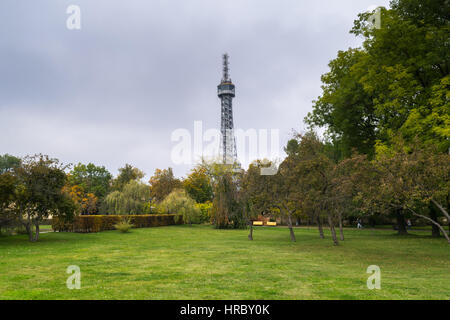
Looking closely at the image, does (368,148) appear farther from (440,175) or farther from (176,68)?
(176,68)

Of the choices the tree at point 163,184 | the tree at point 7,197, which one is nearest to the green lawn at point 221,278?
the tree at point 7,197

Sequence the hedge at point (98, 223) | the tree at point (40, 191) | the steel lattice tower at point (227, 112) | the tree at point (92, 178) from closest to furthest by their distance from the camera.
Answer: the tree at point (40, 191), the hedge at point (98, 223), the tree at point (92, 178), the steel lattice tower at point (227, 112)

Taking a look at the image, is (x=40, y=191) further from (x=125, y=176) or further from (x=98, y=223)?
(x=125, y=176)

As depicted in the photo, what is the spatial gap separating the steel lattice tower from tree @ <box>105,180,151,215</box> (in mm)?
33821

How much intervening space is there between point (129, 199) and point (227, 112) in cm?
5078

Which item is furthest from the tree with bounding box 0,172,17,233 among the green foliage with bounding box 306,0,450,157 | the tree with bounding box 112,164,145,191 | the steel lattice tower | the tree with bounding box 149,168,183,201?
the steel lattice tower

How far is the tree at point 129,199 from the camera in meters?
38.1

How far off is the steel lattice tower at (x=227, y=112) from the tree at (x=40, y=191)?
54693 mm

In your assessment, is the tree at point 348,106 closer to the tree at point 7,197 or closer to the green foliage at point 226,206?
the green foliage at point 226,206

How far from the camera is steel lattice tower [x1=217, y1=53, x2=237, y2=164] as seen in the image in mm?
75450

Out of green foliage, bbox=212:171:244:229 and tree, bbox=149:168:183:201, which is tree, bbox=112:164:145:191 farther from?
green foliage, bbox=212:171:244:229

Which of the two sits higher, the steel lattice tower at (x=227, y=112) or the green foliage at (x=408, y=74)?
the steel lattice tower at (x=227, y=112)

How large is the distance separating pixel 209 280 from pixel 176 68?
21.3 m
